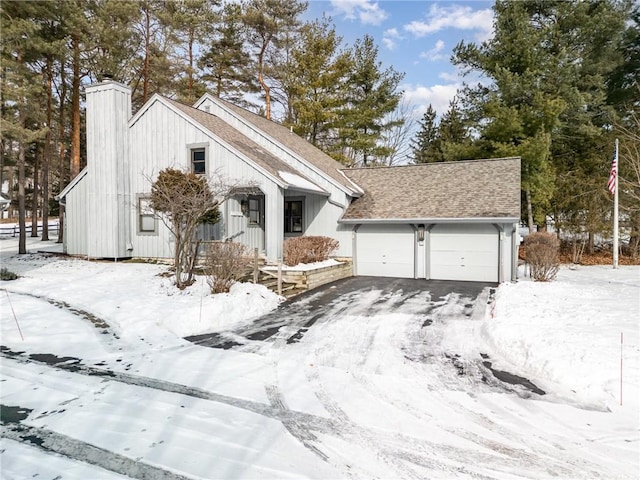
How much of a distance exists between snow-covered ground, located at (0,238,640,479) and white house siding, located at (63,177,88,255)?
271 inches

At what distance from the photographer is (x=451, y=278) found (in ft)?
44.5

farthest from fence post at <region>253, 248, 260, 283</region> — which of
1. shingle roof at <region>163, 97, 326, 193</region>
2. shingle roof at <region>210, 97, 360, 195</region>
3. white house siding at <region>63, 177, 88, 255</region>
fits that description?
white house siding at <region>63, 177, 88, 255</region>

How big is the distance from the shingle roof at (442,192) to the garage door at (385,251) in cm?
67

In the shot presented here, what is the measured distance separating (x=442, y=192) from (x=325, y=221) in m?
4.81

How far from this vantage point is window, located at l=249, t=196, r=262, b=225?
14.1 m

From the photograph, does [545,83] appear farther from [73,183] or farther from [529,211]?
[73,183]

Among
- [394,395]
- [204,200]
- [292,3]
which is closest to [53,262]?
[204,200]

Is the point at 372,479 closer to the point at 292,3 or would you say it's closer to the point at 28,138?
the point at 28,138

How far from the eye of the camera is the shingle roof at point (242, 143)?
12629 millimetres

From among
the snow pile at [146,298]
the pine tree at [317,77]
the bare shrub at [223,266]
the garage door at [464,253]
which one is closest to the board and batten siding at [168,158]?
the snow pile at [146,298]

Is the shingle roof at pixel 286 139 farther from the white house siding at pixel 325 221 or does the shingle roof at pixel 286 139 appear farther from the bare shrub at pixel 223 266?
the bare shrub at pixel 223 266

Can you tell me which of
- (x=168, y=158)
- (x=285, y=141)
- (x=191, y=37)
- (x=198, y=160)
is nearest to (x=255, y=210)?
(x=198, y=160)

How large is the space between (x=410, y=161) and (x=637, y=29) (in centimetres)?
1636

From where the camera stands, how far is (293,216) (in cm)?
1571
